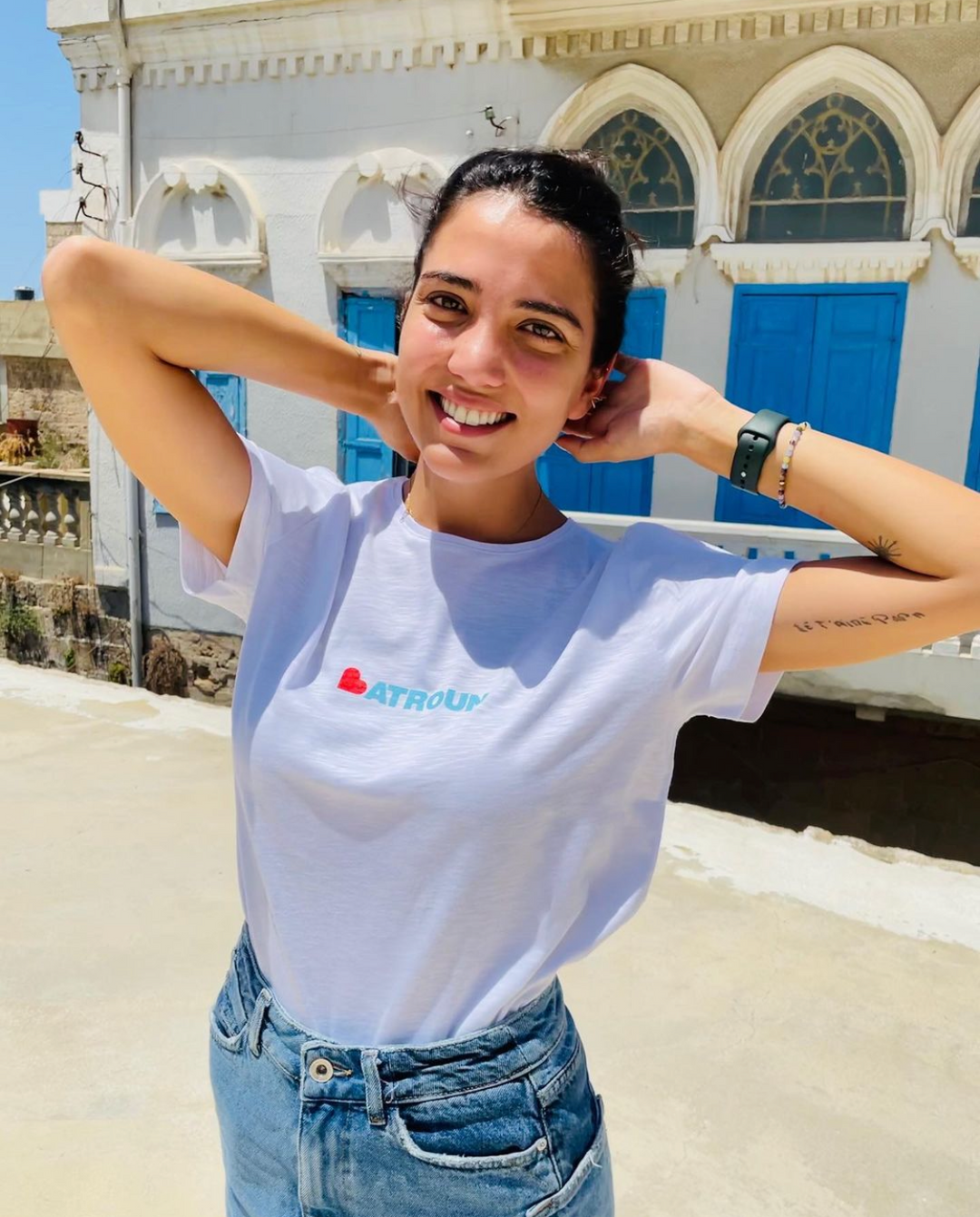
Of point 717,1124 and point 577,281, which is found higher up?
point 577,281

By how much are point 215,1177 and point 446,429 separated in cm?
226

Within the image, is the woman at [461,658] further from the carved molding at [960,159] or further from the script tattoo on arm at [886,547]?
the carved molding at [960,159]

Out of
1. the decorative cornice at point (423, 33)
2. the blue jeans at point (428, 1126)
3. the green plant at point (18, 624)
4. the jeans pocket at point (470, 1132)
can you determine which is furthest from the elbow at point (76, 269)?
the green plant at point (18, 624)

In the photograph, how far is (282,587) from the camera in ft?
3.84

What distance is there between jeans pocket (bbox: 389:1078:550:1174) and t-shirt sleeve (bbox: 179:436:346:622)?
58cm

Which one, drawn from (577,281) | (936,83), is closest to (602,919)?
(577,281)

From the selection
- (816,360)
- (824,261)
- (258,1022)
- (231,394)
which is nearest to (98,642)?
(231,394)

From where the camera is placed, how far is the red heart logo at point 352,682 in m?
1.09

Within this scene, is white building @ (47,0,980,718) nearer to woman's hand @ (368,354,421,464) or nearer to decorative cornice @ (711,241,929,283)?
decorative cornice @ (711,241,929,283)

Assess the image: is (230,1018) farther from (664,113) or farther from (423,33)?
(423,33)

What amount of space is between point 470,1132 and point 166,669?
7.78 metres

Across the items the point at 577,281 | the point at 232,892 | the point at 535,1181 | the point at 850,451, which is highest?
the point at 577,281

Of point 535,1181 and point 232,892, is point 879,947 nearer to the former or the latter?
point 232,892

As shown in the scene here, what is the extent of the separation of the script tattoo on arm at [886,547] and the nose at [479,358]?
45 cm
